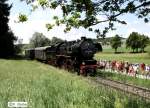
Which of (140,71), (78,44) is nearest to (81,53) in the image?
(78,44)

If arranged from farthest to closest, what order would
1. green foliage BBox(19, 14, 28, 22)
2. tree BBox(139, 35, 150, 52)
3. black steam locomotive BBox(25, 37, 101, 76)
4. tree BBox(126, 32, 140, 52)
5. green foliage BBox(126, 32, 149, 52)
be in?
tree BBox(126, 32, 140, 52) → green foliage BBox(126, 32, 149, 52) → tree BBox(139, 35, 150, 52) → black steam locomotive BBox(25, 37, 101, 76) → green foliage BBox(19, 14, 28, 22)

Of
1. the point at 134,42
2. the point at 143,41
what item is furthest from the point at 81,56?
the point at 134,42

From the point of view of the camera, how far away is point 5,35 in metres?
86.2

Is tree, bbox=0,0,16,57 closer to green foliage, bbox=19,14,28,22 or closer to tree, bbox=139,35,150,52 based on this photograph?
green foliage, bbox=19,14,28,22

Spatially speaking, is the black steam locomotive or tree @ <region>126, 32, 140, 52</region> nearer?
the black steam locomotive

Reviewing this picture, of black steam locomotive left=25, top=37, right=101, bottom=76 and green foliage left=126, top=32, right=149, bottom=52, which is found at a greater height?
green foliage left=126, top=32, right=149, bottom=52

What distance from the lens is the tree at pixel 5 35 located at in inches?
3398

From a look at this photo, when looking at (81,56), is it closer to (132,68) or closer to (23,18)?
(132,68)

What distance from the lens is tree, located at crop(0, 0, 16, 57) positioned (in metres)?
86.3

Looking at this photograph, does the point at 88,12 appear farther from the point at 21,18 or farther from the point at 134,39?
the point at 134,39

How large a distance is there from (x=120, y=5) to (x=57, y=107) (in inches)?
160

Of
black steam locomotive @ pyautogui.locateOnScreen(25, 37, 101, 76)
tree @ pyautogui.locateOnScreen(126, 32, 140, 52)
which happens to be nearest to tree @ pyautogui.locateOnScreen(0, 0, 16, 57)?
black steam locomotive @ pyautogui.locateOnScreen(25, 37, 101, 76)

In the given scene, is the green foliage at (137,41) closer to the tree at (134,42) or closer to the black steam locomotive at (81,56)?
the tree at (134,42)

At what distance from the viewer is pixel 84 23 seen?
14.4 meters
